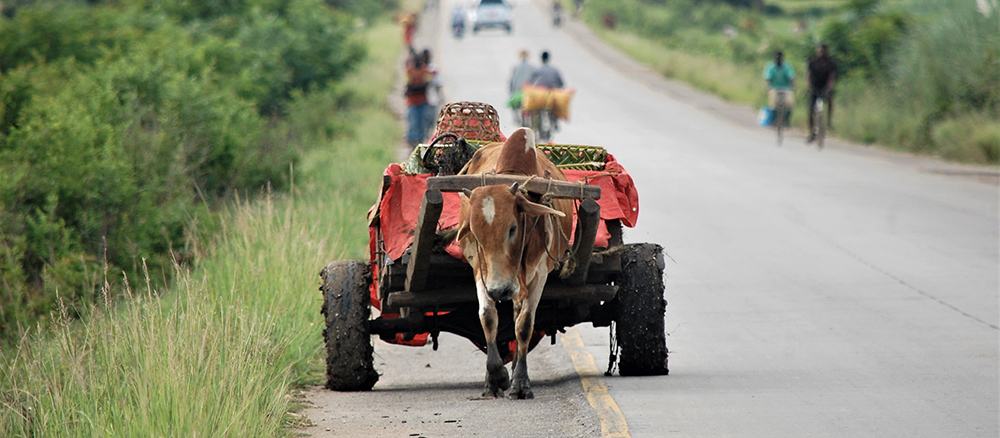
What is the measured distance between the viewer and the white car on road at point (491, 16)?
69188 mm

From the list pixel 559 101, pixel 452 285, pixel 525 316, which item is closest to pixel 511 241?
pixel 525 316

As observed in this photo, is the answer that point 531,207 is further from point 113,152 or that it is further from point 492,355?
point 113,152

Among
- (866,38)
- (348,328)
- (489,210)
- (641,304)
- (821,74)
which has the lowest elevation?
(821,74)

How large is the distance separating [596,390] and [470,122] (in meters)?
2.40

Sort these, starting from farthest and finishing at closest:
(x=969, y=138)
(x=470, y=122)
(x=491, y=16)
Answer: (x=491, y=16) → (x=969, y=138) → (x=470, y=122)

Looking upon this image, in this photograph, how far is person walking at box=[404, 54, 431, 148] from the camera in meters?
23.2

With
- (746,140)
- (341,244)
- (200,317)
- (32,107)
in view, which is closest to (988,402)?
(200,317)

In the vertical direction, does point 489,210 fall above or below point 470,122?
below

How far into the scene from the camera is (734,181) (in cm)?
2153

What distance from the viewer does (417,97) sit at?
76.2 ft

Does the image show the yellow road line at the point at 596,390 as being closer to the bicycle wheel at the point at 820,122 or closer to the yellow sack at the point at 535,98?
the yellow sack at the point at 535,98

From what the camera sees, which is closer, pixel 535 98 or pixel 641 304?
pixel 641 304

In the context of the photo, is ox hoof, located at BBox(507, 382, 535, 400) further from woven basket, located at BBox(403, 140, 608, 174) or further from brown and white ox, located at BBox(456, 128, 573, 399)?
woven basket, located at BBox(403, 140, 608, 174)

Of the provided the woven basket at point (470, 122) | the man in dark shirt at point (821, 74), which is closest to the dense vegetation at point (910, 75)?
the man in dark shirt at point (821, 74)
